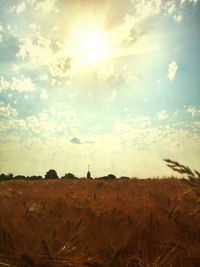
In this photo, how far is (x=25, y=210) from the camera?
3.21 metres

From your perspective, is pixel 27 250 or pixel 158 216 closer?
pixel 27 250

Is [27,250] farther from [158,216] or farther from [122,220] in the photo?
[158,216]

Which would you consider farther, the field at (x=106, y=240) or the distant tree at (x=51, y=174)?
the distant tree at (x=51, y=174)

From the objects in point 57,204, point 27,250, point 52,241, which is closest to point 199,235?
point 52,241

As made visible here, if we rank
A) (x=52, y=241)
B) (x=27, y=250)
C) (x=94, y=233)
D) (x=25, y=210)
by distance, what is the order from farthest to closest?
1. (x=25, y=210)
2. (x=94, y=233)
3. (x=52, y=241)
4. (x=27, y=250)

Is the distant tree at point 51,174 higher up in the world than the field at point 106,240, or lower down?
higher up

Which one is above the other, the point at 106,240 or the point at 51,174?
the point at 51,174

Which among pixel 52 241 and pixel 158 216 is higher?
pixel 158 216

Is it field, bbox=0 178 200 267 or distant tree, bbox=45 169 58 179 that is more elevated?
distant tree, bbox=45 169 58 179

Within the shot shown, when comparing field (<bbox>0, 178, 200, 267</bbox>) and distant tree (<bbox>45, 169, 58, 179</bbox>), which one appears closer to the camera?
field (<bbox>0, 178, 200, 267</bbox>)

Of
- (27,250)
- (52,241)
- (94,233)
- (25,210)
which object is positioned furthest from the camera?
(25,210)

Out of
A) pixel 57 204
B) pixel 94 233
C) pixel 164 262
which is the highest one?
pixel 57 204

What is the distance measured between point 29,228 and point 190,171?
0.98 metres

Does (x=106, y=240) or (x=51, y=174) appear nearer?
(x=106, y=240)
